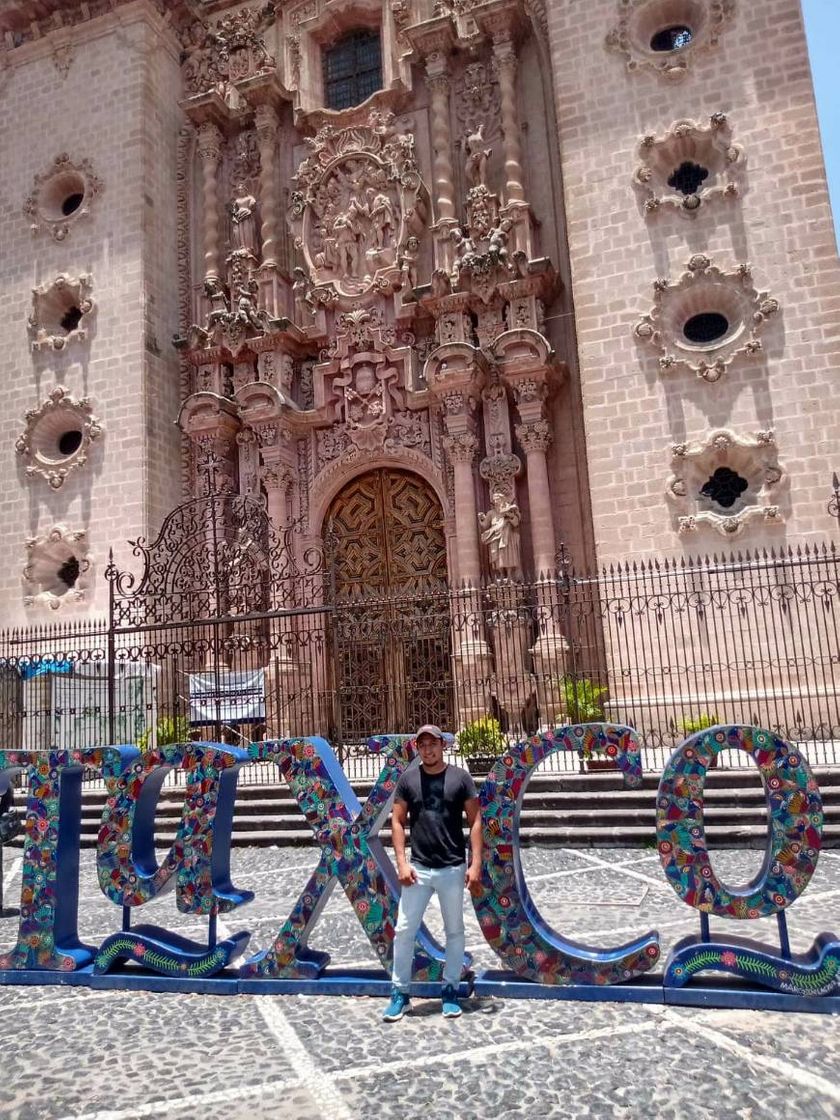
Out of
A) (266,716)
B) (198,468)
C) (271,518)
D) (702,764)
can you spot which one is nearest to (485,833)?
(702,764)

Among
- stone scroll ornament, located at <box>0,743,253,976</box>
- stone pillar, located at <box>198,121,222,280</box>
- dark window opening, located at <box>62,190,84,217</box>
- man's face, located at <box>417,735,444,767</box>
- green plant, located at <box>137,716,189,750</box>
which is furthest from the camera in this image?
dark window opening, located at <box>62,190,84,217</box>

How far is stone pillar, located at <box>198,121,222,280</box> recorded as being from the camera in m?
19.4

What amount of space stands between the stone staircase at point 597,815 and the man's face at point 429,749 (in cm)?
496

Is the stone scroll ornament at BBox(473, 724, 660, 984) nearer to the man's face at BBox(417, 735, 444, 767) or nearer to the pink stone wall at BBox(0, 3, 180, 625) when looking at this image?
the man's face at BBox(417, 735, 444, 767)

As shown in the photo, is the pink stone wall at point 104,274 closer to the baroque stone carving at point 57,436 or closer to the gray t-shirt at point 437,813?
the baroque stone carving at point 57,436

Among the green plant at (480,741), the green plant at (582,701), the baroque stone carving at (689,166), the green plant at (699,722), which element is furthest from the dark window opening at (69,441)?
the green plant at (699,722)

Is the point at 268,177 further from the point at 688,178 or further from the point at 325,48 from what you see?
the point at 688,178

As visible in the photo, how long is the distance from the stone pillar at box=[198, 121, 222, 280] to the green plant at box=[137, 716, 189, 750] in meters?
9.52

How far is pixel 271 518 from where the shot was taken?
17.5 m

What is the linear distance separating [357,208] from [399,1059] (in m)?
17.0

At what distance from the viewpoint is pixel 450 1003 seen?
490 cm

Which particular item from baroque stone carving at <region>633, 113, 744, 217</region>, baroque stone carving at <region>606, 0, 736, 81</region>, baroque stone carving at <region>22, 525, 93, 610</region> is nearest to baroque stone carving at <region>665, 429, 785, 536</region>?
baroque stone carving at <region>633, 113, 744, 217</region>

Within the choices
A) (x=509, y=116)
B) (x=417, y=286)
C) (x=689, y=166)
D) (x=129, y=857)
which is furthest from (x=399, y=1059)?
(x=509, y=116)

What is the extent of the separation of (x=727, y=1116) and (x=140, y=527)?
15465 mm
